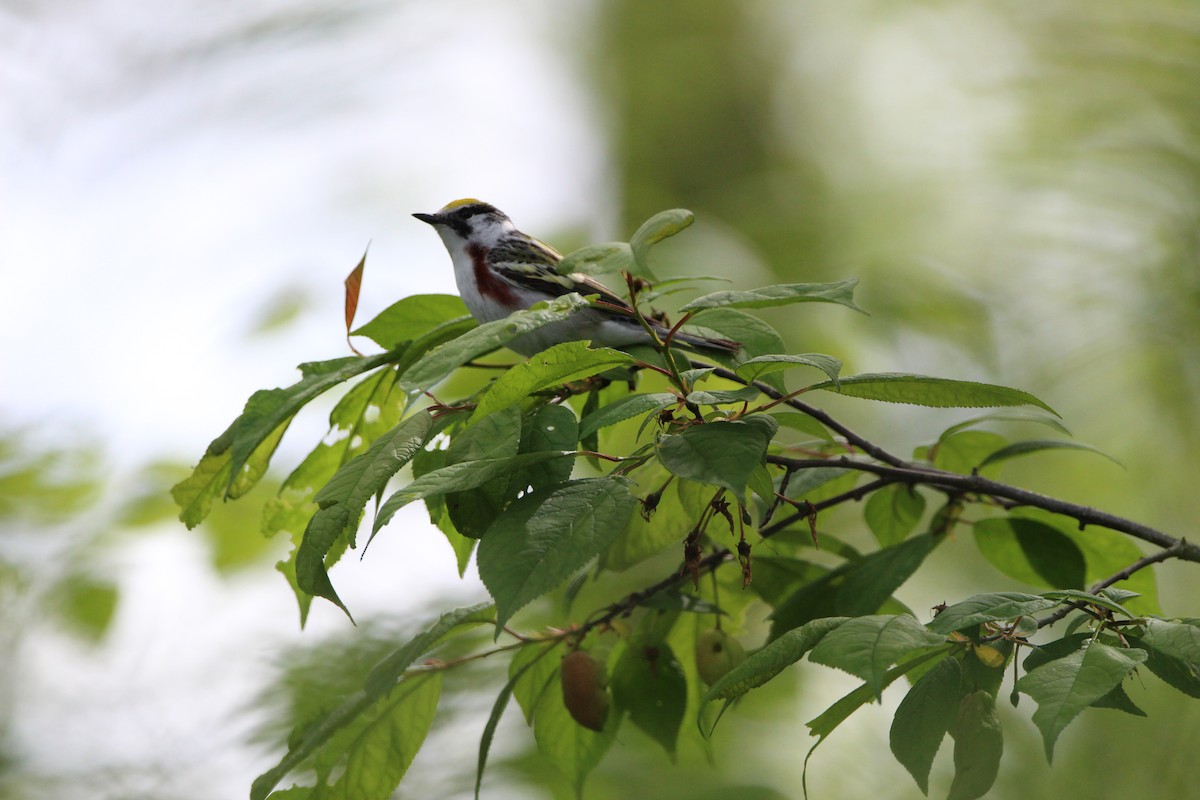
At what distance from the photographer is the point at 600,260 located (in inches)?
44.2

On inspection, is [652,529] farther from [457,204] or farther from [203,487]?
[457,204]

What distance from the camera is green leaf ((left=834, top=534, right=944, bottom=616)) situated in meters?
1.27

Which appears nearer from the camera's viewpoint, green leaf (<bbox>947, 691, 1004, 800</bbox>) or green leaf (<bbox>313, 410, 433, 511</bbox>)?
green leaf (<bbox>947, 691, 1004, 800</bbox>)

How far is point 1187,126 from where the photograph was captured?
3428mm

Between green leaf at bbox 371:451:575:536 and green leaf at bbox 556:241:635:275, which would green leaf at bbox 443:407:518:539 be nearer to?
green leaf at bbox 371:451:575:536

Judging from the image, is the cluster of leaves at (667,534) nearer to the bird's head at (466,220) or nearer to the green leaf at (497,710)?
the green leaf at (497,710)

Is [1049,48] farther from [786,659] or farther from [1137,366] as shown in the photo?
[786,659]

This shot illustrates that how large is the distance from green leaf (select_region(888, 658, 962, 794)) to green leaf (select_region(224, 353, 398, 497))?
74cm

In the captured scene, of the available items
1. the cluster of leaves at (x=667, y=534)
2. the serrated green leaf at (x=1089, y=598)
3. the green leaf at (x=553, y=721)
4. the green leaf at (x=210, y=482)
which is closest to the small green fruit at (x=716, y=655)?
the cluster of leaves at (x=667, y=534)

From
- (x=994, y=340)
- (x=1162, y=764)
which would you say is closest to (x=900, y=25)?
(x=994, y=340)

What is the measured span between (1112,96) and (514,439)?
3515 millimetres

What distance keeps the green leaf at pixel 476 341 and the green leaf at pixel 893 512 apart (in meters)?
0.70

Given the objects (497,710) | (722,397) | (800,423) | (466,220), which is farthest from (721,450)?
(466,220)

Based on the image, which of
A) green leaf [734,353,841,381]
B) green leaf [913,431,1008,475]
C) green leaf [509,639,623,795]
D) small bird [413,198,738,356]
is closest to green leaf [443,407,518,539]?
green leaf [734,353,841,381]
